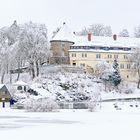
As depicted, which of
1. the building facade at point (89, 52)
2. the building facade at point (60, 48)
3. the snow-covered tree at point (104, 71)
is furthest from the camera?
the building facade at point (89, 52)

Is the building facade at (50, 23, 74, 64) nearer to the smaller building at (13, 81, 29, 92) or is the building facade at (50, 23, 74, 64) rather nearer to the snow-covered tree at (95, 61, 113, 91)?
Result: the snow-covered tree at (95, 61, 113, 91)

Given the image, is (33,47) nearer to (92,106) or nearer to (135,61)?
(135,61)

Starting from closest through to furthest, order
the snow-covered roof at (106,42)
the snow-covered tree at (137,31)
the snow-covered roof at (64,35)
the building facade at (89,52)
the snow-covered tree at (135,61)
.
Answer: the snow-covered tree at (135,61) < the building facade at (89,52) < the snow-covered roof at (64,35) < the snow-covered roof at (106,42) < the snow-covered tree at (137,31)

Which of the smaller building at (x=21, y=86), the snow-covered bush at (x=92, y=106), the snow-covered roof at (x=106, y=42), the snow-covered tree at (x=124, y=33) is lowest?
the snow-covered bush at (x=92, y=106)

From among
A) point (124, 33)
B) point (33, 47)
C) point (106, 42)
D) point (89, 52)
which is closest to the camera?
point (33, 47)

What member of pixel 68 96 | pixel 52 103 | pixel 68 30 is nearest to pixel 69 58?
pixel 68 30

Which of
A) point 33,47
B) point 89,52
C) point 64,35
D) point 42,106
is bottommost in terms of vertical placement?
point 42,106

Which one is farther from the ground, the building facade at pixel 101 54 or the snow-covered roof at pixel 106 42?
the snow-covered roof at pixel 106 42

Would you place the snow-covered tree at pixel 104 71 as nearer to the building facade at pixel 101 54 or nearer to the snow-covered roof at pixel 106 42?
the building facade at pixel 101 54

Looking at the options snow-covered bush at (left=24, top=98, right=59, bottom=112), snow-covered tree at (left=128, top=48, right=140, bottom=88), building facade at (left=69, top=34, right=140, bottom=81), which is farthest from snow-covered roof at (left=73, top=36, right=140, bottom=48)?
snow-covered bush at (left=24, top=98, right=59, bottom=112)

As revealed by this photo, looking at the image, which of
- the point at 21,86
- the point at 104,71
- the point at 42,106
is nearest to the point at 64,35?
the point at 104,71

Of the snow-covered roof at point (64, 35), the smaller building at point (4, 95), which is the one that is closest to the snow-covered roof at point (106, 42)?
the snow-covered roof at point (64, 35)

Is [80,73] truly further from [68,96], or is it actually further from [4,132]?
[4,132]

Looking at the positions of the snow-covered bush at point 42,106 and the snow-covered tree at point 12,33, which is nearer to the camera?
the snow-covered bush at point 42,106
